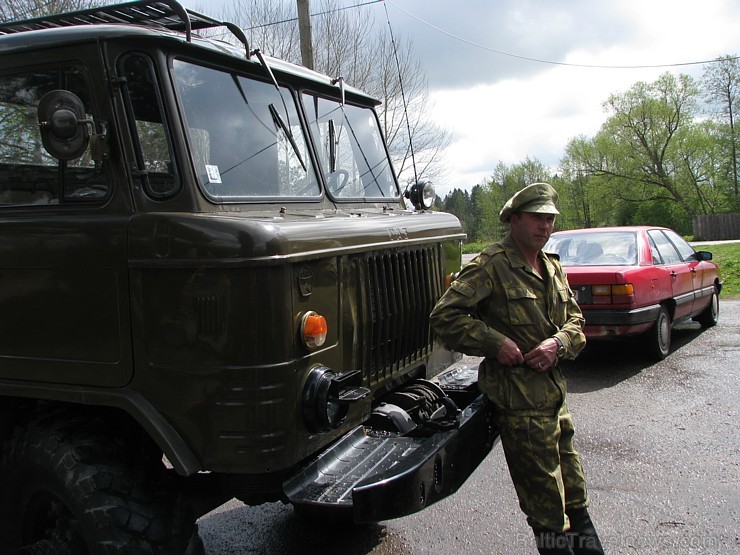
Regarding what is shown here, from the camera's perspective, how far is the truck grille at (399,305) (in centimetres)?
308

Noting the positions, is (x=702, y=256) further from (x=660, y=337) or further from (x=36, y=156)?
(x=36, y=156)

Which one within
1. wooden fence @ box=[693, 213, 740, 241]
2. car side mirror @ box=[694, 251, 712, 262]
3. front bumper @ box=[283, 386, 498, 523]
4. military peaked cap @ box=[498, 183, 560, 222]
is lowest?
wooden fence @ box=[693, 213, 740, 241]

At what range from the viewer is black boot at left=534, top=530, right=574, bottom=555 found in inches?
109

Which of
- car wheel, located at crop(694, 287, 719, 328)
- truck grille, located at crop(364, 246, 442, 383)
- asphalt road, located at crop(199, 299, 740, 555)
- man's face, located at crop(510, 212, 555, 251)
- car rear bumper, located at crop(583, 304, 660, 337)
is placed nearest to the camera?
man's face, located at crop(510, 212, 555, 251)

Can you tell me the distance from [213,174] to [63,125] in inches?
24.0

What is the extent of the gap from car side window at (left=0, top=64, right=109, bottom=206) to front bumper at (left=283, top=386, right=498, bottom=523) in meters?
1.47

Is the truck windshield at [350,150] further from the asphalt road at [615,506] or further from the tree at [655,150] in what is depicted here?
the tree at [655,150]

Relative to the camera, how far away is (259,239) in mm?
2371

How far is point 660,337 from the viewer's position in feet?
24.4

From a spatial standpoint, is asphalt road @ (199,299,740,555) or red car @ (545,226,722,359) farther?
red car @ (545,226,722,359)

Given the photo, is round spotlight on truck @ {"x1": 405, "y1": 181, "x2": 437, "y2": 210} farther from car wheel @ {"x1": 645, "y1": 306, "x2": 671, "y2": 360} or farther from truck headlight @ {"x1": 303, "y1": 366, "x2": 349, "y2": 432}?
car wheel @ {"x1": 645, "y1": 306, "x2": 671, "y2": 360}

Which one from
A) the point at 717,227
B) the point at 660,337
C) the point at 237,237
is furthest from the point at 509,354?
the point at 717,227

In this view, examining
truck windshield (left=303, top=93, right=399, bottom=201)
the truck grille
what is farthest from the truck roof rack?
the truck grille

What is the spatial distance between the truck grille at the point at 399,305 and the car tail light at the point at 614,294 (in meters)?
3.79
